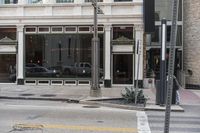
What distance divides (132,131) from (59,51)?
1858 centimetres

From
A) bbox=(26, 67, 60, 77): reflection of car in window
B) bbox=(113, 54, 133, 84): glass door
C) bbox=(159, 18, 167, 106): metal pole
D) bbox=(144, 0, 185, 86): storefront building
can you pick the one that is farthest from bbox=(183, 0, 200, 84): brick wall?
bbox=(159, 18, 167, 106): metal pole

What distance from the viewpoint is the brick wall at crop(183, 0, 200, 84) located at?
92.8 ft

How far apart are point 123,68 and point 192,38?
16.5ft

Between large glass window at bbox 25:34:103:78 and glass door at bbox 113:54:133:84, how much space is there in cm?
100

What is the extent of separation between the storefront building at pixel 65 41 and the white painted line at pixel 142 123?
12.6m

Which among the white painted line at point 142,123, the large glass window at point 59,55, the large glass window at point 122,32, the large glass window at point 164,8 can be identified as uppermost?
the large glass window at point 164,8

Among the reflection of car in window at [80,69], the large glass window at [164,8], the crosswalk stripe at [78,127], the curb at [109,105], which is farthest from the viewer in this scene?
the large glass window at [164,8]

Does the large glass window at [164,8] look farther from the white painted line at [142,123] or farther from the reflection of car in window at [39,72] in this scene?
the white painted line at [142,123]

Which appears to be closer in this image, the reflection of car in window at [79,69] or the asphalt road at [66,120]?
the asphalt road at [66,120]

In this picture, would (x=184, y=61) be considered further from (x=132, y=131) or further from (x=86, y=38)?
(x=132, y=131)

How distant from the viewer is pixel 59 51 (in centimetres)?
2977

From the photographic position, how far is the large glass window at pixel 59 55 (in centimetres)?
2936

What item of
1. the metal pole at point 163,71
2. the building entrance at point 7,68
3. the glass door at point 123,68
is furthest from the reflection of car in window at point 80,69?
the metal pole at point 163,71

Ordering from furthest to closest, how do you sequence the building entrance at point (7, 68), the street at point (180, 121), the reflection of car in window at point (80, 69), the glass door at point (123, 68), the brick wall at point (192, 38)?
1. the building entrance at point (7, 68)
2. the reflection of car in window at point (80, 69)
3. the glass door at point (123, 68)
4. the brick wall at point (192, 38)
5. the street at point (180, 121)
